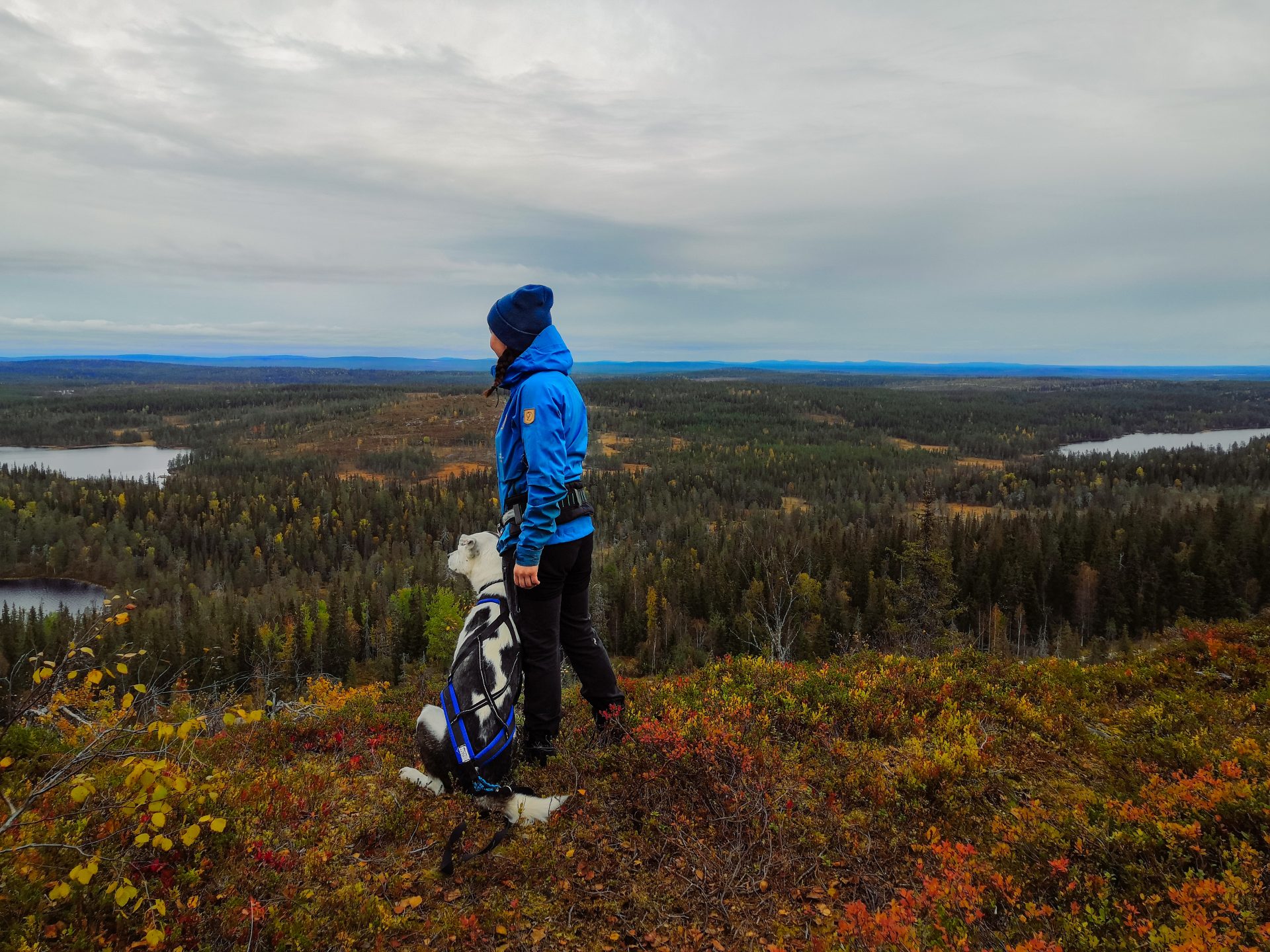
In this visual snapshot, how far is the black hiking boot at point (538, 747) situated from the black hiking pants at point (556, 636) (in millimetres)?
49

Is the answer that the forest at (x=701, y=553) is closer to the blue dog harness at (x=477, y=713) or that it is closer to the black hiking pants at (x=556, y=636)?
the black hiking pants at (x=556, y=636)

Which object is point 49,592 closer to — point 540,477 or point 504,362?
point 504,362

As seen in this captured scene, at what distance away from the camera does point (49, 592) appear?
312ft

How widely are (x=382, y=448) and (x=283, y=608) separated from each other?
136 m

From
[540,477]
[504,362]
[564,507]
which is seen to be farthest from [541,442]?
[504,362]

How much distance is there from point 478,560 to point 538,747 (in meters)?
1.82

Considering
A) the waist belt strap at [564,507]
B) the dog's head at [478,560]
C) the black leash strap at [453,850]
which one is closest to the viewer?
the black leash strap at [453,850]

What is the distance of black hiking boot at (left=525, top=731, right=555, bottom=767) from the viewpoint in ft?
19.2

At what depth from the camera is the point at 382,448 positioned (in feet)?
636

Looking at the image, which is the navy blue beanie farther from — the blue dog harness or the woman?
the blue dog harness

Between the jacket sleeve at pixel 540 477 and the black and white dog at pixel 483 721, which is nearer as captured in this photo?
the jacket sleeve at pixel 540 477

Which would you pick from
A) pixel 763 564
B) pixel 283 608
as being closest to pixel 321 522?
pixel 283 608

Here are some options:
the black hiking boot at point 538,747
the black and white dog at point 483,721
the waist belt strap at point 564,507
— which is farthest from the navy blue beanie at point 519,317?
the black hiking boot at point 538,747

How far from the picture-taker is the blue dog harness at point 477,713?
201 inches
